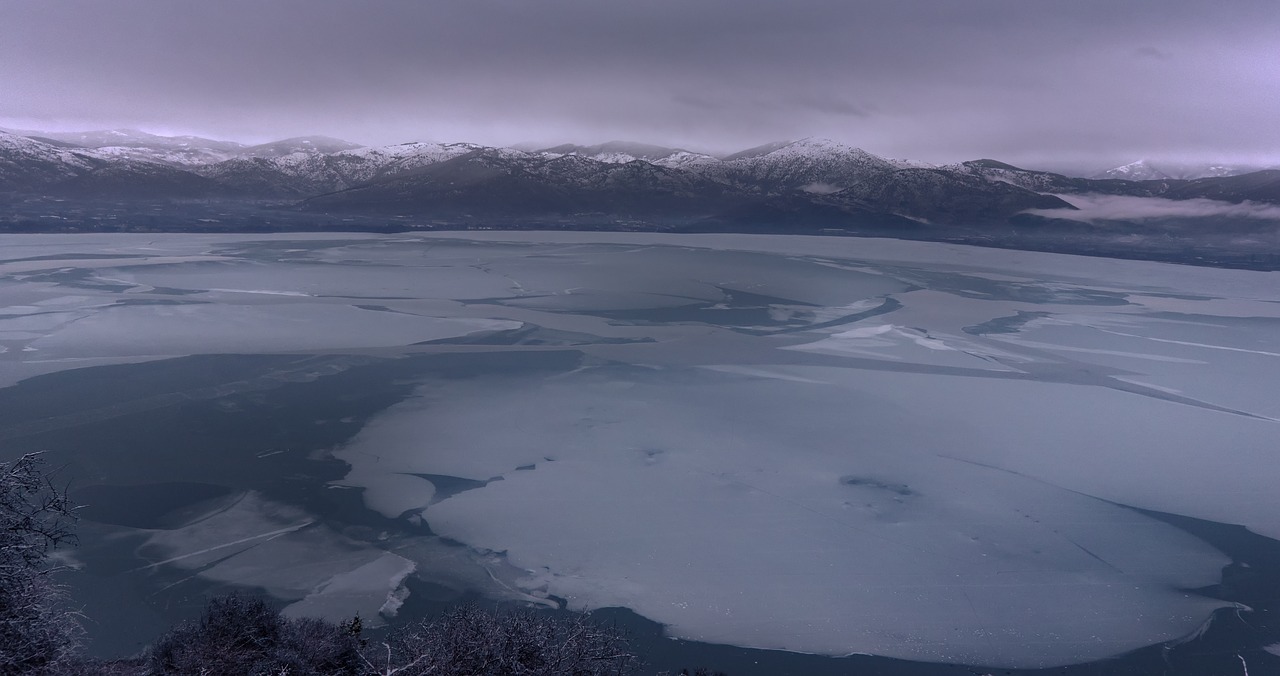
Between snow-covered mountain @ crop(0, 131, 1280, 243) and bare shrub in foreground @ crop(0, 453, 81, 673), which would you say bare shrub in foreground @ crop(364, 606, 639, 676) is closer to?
bare shrub in foreground @ crop(0, 453, 81, 673)

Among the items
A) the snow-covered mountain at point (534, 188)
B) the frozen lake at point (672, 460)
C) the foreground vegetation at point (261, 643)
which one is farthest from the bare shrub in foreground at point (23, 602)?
the snow-covered mountain at point (534, 188)

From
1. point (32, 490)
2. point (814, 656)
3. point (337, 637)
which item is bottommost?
point (814, 656)

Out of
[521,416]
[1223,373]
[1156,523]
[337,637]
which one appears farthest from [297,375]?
[1223,373]

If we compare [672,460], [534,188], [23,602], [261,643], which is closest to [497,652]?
A: [261,643]

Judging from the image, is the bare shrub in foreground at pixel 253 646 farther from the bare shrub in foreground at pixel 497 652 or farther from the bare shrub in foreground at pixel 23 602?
the bare shrub in foreground at pixel 23 602

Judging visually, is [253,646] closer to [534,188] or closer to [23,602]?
[23,602]

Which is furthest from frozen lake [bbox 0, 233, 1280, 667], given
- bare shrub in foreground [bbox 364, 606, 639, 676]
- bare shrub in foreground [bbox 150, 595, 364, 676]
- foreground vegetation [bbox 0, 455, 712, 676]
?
bare shrub in foreground [bbox 364, 606, 639, 676]

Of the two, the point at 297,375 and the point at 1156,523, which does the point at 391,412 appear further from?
the point at 1156,523
